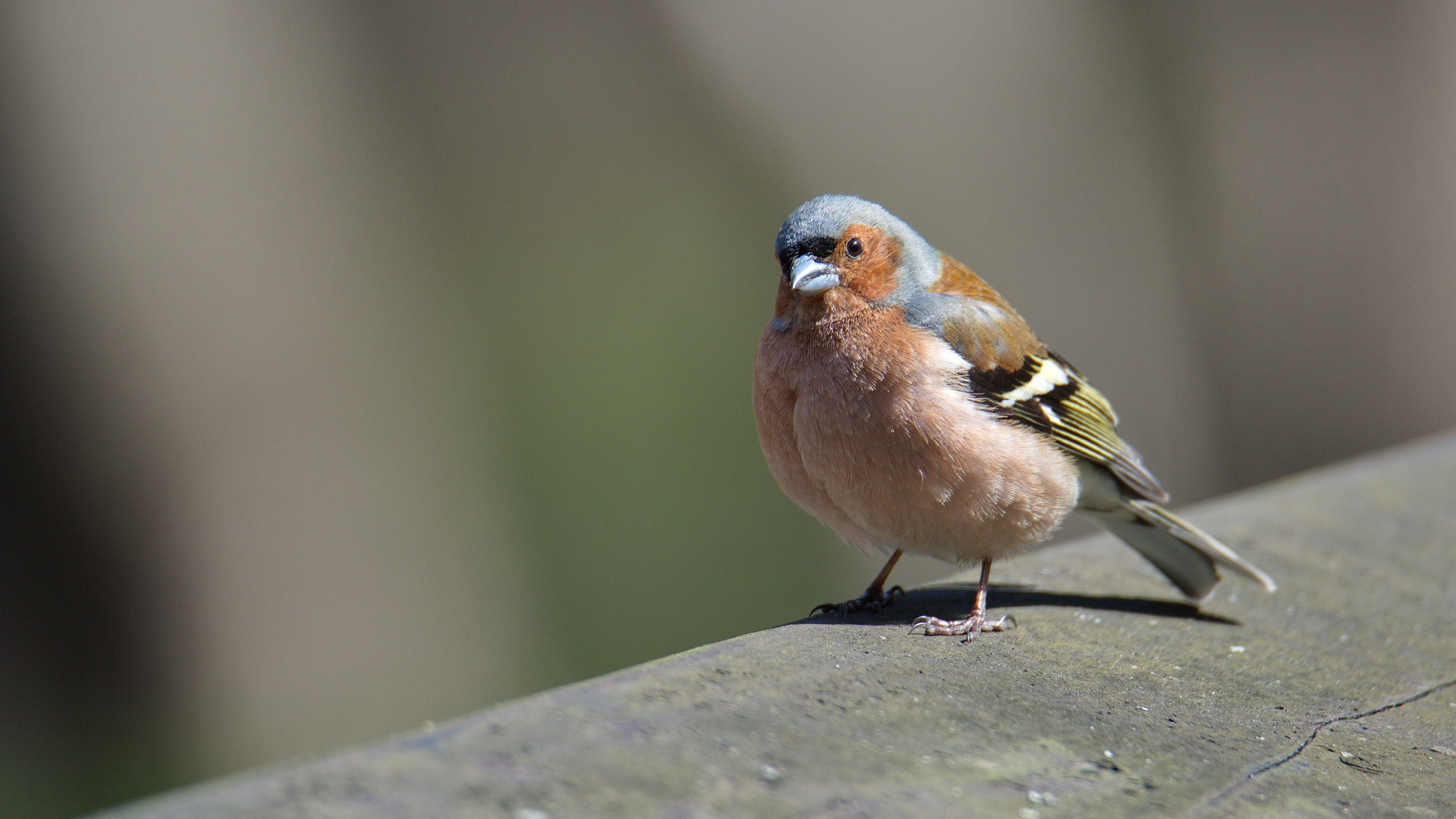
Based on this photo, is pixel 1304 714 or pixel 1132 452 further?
pixel 1132 452

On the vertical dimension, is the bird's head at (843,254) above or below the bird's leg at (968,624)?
above

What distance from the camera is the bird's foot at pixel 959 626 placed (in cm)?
273

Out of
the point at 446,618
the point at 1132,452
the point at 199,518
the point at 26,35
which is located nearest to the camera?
the point at 1132,452

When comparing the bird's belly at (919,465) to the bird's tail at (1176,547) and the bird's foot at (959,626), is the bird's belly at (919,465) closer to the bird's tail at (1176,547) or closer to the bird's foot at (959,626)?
the bird's foot at (959,626)

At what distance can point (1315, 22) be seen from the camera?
995 cm

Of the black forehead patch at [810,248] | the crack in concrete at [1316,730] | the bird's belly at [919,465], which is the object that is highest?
the black forehead patch at [810,248]

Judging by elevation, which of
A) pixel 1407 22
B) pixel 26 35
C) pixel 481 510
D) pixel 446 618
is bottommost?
pixel 446 618

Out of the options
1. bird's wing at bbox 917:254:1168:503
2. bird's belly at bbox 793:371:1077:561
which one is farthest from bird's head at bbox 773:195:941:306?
bird's belly at bbox 793:371:1077:561

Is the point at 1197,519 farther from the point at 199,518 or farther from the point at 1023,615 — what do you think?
the point at 199,518

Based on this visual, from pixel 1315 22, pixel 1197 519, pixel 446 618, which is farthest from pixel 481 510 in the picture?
pixel 1315 22

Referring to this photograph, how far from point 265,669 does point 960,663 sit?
5.95 m

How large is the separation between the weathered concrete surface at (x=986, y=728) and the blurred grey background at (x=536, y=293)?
17.0 ft

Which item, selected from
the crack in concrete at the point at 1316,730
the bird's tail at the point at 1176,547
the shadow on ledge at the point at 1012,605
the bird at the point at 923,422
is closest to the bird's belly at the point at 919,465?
the bird at the point at 923,422

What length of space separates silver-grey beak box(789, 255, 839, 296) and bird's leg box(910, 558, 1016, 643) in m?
0.93
